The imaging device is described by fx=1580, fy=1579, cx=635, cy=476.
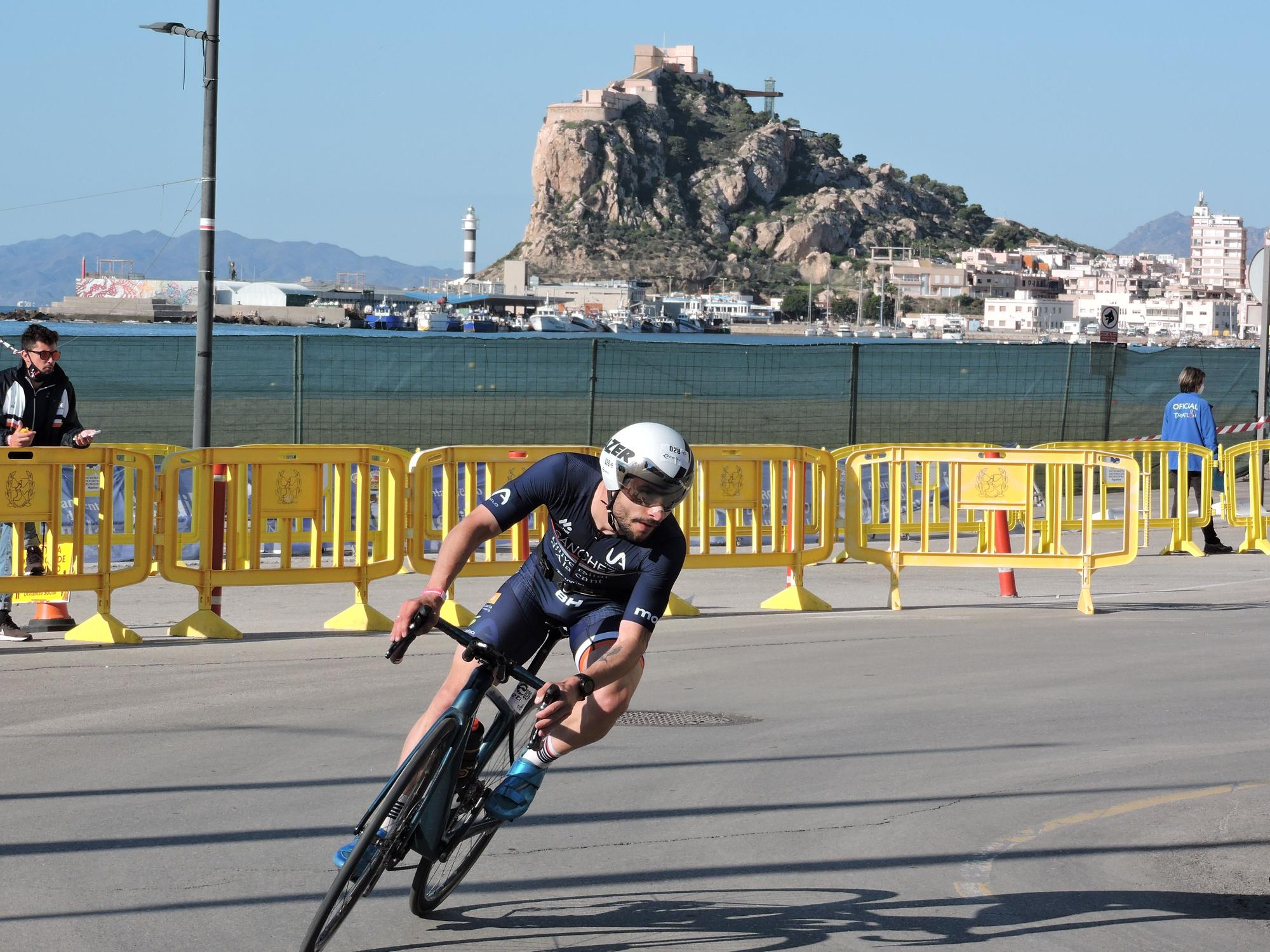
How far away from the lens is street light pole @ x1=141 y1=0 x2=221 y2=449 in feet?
46.6

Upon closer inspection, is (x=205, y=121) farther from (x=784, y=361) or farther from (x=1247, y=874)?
(x=784, y=361)

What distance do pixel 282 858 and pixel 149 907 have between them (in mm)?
667

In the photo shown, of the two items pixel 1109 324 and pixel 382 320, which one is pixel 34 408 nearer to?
pixel 1109 324

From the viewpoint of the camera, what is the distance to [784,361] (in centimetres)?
2777

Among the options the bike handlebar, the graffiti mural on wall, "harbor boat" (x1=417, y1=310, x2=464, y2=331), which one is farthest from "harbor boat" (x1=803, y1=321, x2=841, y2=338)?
the bike handlebar

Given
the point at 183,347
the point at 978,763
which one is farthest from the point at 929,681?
the point at 183,347

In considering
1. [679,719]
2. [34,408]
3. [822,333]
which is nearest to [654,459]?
[679,719]

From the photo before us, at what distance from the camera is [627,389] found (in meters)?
26.0

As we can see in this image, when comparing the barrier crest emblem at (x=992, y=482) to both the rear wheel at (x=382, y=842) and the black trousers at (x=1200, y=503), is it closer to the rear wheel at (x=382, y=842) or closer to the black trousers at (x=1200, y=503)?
the black trousers at (x=1200, y=503)

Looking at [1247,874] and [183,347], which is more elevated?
[183,347]

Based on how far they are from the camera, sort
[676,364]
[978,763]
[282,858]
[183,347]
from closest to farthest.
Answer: [282,858]
[978,763]
[183,347]
[676,364]

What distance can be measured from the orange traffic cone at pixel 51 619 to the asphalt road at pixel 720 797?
682mm

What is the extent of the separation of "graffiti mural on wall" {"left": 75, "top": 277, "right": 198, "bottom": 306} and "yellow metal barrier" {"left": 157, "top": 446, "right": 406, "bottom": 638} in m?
133

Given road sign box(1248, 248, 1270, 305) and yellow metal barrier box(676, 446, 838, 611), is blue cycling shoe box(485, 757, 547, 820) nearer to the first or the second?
yellow metal barrier box(676, 446, 838, 611)
